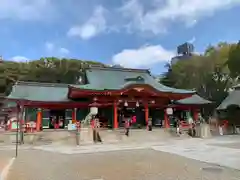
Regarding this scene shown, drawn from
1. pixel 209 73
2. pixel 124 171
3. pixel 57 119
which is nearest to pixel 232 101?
pixel 209 73

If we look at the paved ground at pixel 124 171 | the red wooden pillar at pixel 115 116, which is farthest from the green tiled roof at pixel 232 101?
the paved ground at pixel 124 171

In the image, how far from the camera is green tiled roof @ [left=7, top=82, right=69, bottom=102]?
24344 millimetres

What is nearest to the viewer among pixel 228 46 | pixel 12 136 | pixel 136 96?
pixel 12 136

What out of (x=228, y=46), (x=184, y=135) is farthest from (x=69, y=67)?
(x=184, y=135)

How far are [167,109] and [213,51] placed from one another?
18.9 metres

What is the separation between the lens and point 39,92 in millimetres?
26141

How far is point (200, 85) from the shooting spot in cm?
4150

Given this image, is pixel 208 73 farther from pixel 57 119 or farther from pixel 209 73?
pixel 57 119

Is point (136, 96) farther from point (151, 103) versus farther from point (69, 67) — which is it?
point (69, 67)

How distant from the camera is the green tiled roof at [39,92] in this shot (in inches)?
958

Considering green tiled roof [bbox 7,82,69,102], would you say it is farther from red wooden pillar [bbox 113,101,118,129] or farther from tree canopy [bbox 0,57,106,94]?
tree canopy [bbox 0,57,106,94]

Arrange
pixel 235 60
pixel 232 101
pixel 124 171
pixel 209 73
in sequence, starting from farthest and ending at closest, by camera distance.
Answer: pixel 209 73, pixel 235 60, pixel 232 101, pixel 124 171

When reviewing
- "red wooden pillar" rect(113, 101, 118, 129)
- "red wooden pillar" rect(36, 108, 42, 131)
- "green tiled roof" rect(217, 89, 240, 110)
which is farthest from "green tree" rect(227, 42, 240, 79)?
"red wooden pillar" rect(36, 108, 42, 131)

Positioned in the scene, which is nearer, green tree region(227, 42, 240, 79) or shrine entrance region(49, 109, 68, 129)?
shrine entrance region(49, 109, 68, 129)
